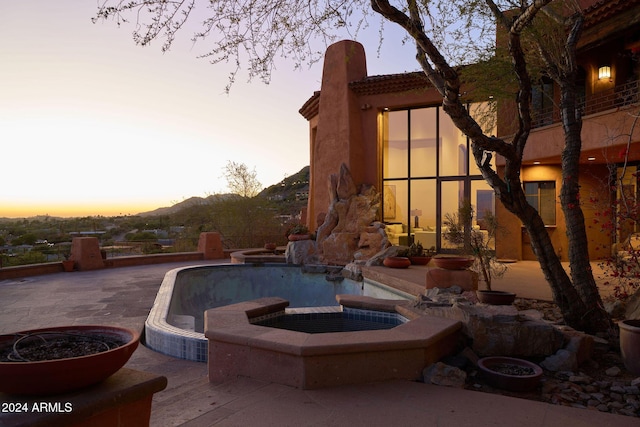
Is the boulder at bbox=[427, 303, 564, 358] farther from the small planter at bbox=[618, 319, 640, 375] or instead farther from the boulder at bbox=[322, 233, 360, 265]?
the boulder at bbox=[322, 233, 360, 265]

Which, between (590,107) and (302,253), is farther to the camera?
(302,253)

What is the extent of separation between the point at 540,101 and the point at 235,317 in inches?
437

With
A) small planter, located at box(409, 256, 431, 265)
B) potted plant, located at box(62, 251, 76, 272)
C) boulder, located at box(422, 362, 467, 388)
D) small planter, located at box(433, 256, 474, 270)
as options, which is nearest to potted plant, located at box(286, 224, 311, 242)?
small planter, located at box(409, 256, 431, 265)

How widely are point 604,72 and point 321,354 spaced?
11191 millimetres

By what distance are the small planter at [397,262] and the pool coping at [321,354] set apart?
5.49 meters

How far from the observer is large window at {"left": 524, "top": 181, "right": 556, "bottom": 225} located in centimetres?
1156

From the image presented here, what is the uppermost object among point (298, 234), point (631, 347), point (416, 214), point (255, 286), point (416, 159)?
point (416, 159)

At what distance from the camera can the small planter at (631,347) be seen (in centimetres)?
330

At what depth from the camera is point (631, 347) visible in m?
3.34

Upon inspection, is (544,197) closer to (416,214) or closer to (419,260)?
(416,214)

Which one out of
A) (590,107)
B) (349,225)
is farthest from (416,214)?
(590,107)

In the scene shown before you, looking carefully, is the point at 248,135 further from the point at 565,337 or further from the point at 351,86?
the point at 565,337

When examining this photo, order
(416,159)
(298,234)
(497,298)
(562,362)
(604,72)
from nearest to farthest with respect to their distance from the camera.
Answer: (562,362) → (497,298) → (604,72) → (298,234) → (416,159)

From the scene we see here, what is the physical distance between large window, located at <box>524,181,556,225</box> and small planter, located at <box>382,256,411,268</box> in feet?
16.0
